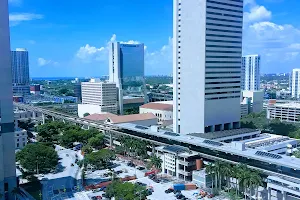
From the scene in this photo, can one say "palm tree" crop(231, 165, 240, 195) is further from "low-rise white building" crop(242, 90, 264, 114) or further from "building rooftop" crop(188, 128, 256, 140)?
"low-rise white building" crop(242, 90, 264, 114)

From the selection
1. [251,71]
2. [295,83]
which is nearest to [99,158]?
[251,71]

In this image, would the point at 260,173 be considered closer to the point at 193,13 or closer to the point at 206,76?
the point at 206,76

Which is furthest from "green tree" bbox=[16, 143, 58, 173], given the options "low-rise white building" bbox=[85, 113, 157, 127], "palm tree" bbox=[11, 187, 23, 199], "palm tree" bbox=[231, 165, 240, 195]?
"palm tree" bbox=[231, 165, 240, 195]

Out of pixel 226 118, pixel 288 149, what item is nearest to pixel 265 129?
pixel 226 118

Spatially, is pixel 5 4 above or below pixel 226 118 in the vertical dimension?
above

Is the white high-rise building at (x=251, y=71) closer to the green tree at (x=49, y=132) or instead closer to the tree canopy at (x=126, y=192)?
the green tree at (x=49, y=132)

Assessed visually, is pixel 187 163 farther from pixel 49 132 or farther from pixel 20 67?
pixel 20 67
